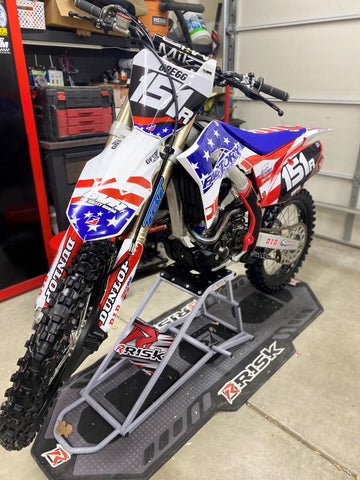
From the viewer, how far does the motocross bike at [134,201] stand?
1090 millimetres

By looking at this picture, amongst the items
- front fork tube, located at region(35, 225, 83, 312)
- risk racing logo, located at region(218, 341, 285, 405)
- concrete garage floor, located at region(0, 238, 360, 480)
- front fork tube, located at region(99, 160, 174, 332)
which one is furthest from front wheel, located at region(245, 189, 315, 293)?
front fork tube, located at region(35, 225, 83, 312)

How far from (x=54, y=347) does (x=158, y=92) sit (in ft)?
2.99

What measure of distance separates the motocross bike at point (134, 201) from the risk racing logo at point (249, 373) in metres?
0.58

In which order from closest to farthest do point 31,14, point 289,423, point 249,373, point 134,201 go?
point 134,201
point 289,423
point 249,373
point 31,14

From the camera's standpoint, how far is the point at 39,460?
4.71ft

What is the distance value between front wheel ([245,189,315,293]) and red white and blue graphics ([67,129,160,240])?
1201 millimetres

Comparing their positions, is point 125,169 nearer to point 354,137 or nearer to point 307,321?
point 307,321

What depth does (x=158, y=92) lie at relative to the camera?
1.27m

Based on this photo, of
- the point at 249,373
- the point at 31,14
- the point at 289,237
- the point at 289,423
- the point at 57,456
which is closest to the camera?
the point at 57,456

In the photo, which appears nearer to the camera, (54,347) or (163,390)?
(54,347)

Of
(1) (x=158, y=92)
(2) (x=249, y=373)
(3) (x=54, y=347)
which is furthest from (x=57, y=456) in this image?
(1) (x=158, y=92)

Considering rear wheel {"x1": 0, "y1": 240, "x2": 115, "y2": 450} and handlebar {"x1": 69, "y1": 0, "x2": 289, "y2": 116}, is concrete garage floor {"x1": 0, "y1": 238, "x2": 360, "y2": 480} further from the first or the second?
handlebar {"x1": 69, "y1": 0, "x2": 289, "y2": 116}

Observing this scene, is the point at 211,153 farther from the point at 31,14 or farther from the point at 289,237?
the point at 31,14

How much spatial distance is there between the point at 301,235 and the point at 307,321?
0.59 metres
